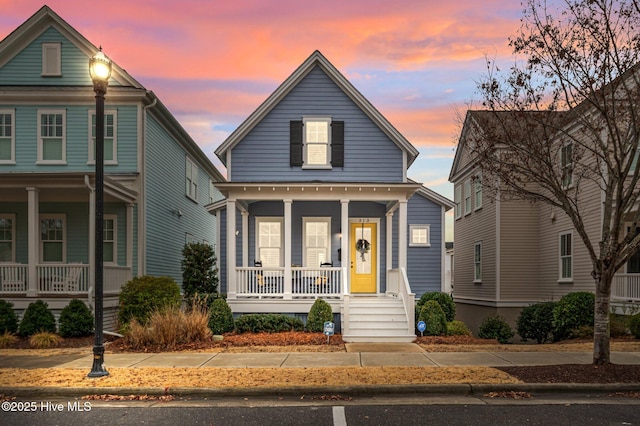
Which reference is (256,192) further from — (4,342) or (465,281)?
(465,281)

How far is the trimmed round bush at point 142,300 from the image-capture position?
14773 mm

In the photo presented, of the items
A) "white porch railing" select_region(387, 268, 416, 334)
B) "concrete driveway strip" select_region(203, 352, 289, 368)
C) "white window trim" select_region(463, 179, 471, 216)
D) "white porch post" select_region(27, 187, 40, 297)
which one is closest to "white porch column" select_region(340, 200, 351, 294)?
"white porch railing" select_region(387, 268, 416, 334)

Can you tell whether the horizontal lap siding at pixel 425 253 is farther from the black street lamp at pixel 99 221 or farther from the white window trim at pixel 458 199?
the black street lamp at pixel 99 221

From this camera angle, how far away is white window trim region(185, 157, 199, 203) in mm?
24672

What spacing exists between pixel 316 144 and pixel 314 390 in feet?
36.6

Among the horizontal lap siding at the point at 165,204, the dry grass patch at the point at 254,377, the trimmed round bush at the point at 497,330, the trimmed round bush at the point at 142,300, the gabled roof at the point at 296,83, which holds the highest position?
the gabled roof at the point at 296,83

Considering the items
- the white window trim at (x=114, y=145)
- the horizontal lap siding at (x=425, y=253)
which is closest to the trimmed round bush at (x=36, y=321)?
the white window trim at (x=114, y=145)

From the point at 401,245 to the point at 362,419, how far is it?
9866 millimetres

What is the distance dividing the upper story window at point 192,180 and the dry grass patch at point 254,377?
51.0 feet

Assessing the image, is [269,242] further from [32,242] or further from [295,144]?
[32,242]

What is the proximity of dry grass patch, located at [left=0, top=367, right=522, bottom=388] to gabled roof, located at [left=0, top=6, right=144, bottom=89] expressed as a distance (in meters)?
11.6

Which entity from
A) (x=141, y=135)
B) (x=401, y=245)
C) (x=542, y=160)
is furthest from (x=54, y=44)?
(x=542, y=160)

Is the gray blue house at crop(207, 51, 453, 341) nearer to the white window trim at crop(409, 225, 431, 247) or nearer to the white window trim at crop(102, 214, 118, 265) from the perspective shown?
the white window trim at crop(409, 225, 431, 247)

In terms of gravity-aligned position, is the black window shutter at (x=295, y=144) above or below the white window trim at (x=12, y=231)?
above
